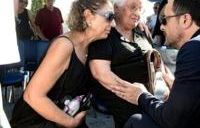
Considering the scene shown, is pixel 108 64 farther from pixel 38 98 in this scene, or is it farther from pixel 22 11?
pixel 22 11

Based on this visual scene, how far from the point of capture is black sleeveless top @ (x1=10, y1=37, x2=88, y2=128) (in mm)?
2777

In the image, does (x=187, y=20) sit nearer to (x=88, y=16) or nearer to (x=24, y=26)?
(x=88, y=16)

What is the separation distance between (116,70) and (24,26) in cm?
361

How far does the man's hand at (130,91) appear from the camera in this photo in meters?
2.83

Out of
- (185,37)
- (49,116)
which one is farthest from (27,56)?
(185,37)

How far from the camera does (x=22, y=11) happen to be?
658 cm

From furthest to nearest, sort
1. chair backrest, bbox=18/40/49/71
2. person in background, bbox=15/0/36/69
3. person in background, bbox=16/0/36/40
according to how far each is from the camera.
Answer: person in background, bbox=16/0/36/40 < person in background, bbox=15/0/36/69 < chair backrest, bbox=18/40/49/71

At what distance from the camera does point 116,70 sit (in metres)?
3.23

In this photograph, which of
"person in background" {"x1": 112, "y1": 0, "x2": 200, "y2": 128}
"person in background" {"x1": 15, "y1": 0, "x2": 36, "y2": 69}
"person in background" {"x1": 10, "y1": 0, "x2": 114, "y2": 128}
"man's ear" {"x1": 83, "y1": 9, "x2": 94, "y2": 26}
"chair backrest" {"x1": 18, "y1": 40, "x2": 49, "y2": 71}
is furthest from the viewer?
"person in background" {"x1": 15, "y1": 0, "x2": 36, "y2": 69}

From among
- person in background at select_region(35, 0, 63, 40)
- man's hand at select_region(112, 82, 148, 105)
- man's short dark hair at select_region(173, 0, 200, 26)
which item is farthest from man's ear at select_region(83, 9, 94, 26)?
person in background at select_region(35, 0, 63, 40)

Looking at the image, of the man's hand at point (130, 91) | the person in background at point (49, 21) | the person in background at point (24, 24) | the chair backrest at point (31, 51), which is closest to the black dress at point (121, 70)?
the man's hand at point (130, 91)

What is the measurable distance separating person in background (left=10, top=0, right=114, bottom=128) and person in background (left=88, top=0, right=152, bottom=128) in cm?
17

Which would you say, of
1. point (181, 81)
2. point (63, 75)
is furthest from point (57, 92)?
point (181, 81)

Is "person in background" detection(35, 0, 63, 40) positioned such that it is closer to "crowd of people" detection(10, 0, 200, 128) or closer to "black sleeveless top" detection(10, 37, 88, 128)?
"crowd of people" detection(10, 0, 200, 128)
